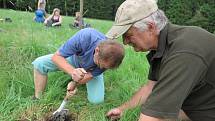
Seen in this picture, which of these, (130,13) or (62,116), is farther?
(62,116)

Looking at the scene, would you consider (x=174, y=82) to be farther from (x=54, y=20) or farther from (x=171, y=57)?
(x=54, y=20)

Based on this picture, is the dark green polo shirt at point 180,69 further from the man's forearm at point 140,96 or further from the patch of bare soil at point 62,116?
the patch of bare soil at point 62,116

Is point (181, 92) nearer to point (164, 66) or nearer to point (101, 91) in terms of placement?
point (164, 66)

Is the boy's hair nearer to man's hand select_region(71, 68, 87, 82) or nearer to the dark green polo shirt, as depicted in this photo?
man's hand select_region(71, 68, 87, 82)

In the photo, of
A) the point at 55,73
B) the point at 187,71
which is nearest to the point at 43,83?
the point at 55,73

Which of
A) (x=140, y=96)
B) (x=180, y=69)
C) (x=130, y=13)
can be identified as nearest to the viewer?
(x=180, y=69)

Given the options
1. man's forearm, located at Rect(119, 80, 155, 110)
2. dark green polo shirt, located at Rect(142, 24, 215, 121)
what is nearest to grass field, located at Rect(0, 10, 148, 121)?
man's forearm, located at Rect(119, 80, 155, 110)

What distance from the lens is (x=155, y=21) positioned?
9.02ft

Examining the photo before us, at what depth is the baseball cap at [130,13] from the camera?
8.94 ft

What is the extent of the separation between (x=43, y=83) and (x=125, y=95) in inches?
34.6

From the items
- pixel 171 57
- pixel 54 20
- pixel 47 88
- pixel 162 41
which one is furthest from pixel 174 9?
pixel 171 57

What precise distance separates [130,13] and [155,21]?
0.17 meters

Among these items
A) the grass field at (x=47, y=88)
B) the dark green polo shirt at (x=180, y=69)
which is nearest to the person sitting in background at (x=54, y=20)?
the grass field at (x=47, y=88)

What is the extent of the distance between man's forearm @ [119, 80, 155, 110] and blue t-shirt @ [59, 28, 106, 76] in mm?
538
